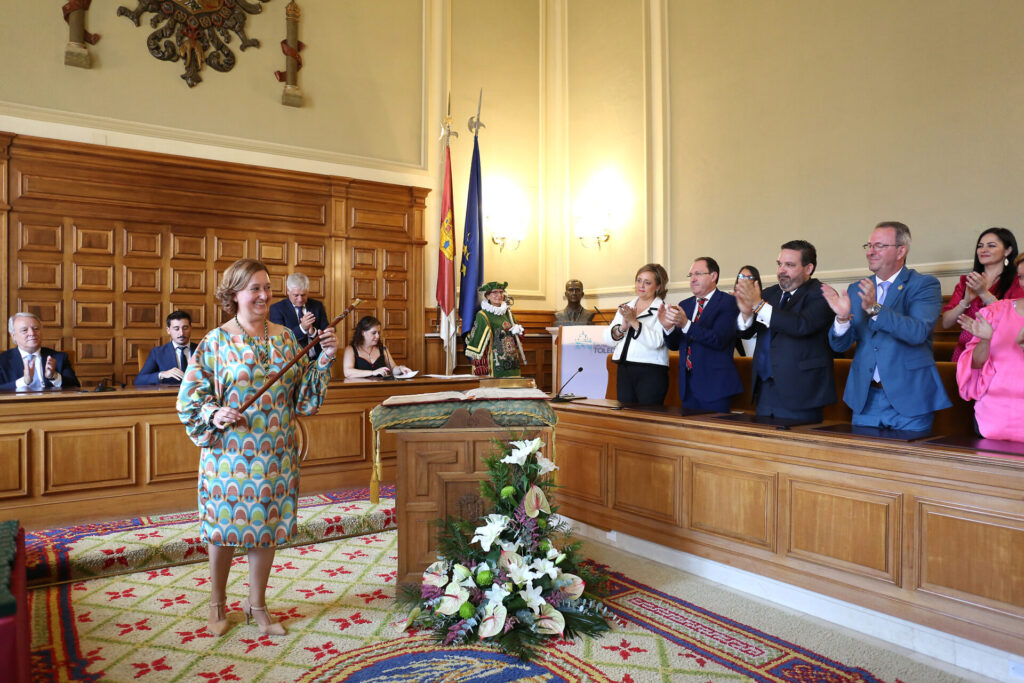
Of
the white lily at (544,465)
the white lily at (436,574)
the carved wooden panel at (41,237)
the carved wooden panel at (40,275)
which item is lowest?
the white lily at (436,574)

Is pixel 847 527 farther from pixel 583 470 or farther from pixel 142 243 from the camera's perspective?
pixel 142 243

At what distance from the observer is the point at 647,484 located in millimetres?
3701

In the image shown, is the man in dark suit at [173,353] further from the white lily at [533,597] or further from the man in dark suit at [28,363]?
the white lily at [533,597]

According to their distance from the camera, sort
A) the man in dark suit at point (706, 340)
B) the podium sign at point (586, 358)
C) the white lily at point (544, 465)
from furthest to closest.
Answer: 1. the podium sign at point (586, 358)
2. the man in dark suit at point (706, 340)
3. the white lily at point (544, 465)

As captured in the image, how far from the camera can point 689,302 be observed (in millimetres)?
4395

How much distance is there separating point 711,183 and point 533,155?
8.73 feet

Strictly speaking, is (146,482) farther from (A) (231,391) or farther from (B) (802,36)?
(B) (802,36)

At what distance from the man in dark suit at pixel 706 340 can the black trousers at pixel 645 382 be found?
5.0 inches

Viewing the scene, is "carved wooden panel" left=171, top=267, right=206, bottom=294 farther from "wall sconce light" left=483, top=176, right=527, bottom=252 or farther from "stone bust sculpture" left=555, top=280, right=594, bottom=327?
"stone bust sculpture" left=555, top=280, right=594, bottom=327

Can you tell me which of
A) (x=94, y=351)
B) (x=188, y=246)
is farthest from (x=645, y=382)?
(x=94, y=351)

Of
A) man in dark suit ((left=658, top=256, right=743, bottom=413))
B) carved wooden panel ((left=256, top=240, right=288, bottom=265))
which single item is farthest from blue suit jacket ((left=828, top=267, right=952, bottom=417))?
carved wooden panel ((left=256, top=240, right=288, bottom=265))

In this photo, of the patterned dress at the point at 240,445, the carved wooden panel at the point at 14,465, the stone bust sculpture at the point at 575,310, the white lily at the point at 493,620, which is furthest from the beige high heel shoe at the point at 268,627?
the stone bust sculpture at the point at 575,310

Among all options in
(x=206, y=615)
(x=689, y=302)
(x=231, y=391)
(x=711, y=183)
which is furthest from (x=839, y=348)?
(x=711, y=183)

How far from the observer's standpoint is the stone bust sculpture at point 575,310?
7.63 meters
